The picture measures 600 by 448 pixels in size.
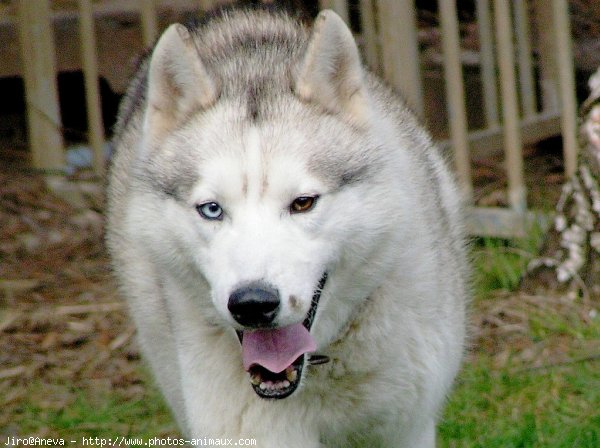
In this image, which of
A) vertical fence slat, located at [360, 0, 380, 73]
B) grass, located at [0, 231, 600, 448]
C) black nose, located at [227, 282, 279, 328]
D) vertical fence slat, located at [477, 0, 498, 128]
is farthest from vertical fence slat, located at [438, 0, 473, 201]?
black nose, located at [227, 282, 279, 328]

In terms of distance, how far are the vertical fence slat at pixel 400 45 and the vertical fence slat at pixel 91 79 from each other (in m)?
1.97

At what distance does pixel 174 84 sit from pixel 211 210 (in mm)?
576

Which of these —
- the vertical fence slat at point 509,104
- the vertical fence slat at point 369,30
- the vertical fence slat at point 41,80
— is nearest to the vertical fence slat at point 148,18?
the vertical fence slat at point 41,80

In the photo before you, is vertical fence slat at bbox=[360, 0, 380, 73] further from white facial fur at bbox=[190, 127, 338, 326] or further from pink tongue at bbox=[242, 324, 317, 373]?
pink tongue at bbox=[242, 324, 317, 373]

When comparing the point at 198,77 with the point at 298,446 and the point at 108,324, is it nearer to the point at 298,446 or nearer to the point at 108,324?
the point at 298,446

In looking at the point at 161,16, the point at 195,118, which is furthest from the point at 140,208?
the point at 161,16

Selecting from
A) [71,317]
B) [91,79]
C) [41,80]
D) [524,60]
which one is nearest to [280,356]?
[71,317]

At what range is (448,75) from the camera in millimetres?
7074

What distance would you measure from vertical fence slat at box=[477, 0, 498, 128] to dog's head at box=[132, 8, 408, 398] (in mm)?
4732

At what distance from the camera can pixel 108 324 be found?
21.1 ft

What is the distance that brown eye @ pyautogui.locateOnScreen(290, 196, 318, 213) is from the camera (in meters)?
3.36

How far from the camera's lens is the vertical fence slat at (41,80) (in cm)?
758

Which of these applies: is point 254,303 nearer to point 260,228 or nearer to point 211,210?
point 260,228

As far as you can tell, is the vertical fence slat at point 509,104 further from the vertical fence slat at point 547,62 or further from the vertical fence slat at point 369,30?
the vertical fence slat at point 547,62
